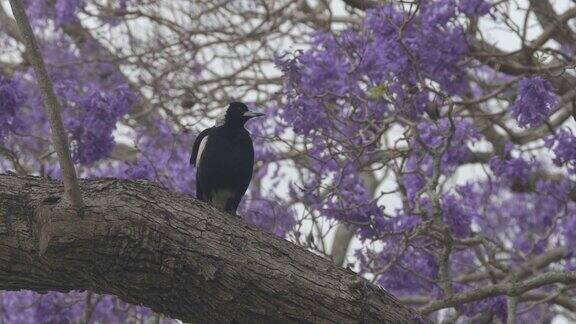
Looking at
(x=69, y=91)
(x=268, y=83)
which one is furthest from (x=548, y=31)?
(x=69, y=91)

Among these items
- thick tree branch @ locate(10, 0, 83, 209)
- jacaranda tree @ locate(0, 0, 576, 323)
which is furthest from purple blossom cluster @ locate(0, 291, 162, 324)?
thick tree branch @ locate(10, 0, 83, 209)

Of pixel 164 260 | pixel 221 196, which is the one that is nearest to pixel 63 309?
pixel 221 196

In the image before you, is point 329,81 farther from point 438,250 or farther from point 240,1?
point 240,1

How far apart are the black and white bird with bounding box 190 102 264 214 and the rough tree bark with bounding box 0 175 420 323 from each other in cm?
173

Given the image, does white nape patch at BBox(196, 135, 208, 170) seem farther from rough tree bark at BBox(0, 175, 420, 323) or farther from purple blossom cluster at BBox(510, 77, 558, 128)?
rough tree bark at BBox(0, 175, 420, 323)

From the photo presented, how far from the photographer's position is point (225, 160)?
5258mm

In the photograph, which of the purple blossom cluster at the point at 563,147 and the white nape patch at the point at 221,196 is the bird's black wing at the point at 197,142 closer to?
the white nape patch at the point at 221,196

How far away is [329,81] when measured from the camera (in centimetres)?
608

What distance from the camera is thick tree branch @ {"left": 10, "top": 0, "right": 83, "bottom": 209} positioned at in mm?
3033

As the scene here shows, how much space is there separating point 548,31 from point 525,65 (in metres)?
0.35

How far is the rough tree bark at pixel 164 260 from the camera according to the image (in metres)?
3.25

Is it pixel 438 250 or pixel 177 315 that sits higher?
pixel 438 250

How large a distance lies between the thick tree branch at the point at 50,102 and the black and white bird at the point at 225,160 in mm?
2018

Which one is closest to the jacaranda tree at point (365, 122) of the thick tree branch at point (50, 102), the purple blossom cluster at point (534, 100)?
the purple blossom cluster at point (534, 100)
